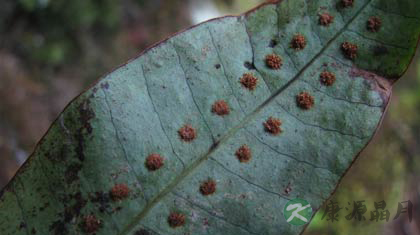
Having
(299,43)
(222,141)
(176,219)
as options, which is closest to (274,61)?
(299,43)

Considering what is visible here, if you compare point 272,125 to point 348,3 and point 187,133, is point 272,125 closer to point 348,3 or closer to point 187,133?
point 187,133

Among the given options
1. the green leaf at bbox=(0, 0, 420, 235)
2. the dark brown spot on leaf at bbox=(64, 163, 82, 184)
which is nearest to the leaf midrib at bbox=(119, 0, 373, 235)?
the green leaf at bbox=(0, 0, 420, 235)

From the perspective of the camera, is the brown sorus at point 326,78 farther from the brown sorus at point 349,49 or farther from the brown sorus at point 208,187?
the brown sorus at point 208,187

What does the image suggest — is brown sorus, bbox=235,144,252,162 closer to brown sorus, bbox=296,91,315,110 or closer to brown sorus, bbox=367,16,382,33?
brown sorus, bbox=296,91,315,110

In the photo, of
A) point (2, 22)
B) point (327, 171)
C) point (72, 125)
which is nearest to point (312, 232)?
point (327, 171)

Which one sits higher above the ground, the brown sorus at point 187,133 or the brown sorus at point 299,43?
the brown sorus at point 299,43

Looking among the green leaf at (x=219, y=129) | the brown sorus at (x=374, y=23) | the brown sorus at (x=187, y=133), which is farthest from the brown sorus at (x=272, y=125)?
the brown sorus at (x=374, y=23)
